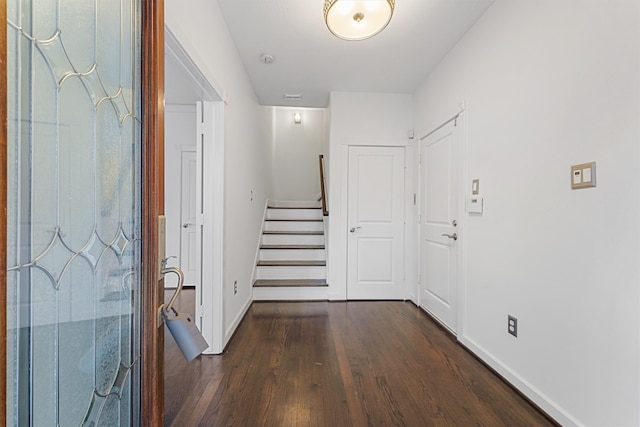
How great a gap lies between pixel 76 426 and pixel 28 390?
212mm

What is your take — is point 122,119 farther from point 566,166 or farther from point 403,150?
point 403,150

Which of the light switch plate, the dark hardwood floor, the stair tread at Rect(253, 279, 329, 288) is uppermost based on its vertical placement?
the light switch plate

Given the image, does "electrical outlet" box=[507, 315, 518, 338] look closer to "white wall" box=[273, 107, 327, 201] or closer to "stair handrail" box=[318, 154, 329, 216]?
"stair handrail" box=[318, 154, 329, 216]

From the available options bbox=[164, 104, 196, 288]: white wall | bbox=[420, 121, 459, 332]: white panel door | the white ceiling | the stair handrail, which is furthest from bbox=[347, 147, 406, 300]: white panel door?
bbox=[164, 104, 196, 288]: white wall

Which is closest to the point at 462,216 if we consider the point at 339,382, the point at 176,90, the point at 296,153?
the point at 339,382

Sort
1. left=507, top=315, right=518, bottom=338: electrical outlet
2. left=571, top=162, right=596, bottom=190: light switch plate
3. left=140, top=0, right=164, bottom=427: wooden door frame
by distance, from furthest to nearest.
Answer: left=507, top=315, right=518, bottom=338: electrical outlet, left=571, top=162, right=596, bottom=190: light switch plate, left=140, top=0, right=164, bottom=427: wooden door frame

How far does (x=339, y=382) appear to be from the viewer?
1.81m

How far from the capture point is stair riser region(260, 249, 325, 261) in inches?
153

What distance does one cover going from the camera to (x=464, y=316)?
2324mm

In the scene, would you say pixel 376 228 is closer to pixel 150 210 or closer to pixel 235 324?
pixel 235 324

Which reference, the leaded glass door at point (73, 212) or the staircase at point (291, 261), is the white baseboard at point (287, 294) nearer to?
the staircase at point (291, 261)

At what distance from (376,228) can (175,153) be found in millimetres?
3035

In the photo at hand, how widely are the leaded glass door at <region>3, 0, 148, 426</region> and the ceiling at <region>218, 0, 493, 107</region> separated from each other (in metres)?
1.59

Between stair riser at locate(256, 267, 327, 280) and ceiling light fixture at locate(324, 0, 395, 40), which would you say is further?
stair riser at locate(256, 267, 327, 280)
